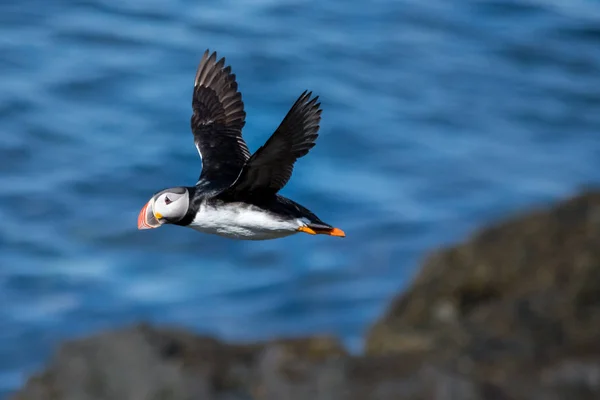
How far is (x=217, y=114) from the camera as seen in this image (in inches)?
288

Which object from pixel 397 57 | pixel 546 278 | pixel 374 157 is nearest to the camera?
pixel 546 278

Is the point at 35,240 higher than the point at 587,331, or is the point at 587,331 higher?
the point at 587,331

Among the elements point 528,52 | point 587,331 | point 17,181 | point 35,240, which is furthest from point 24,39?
point 587,331

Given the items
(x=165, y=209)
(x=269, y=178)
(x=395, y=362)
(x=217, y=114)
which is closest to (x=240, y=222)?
(x=269, y=178)

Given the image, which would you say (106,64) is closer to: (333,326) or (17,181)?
(17,181)

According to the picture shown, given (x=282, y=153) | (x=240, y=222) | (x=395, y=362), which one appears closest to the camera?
(x=282, y=153)

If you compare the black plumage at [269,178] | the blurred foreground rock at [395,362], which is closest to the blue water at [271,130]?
the blurred foreground rock at [395,362]

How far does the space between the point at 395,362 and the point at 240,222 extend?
4.12 feet

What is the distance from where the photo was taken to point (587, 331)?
6773mm

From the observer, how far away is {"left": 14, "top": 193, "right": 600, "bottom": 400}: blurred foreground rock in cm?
580

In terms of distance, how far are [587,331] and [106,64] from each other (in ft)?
44.1

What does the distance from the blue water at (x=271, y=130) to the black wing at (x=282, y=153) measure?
16.1ft

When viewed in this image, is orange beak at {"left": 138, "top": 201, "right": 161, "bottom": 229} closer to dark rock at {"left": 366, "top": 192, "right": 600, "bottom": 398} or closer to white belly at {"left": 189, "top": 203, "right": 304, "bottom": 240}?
white belly at {"left": 189, "top": 203, "right": 304, "bottom": 240}

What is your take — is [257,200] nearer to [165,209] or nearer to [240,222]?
Answer: [240,222]
